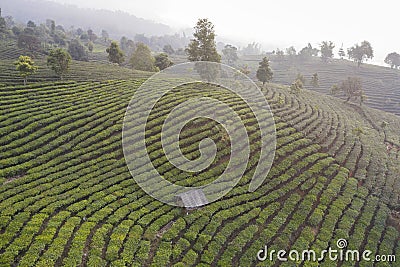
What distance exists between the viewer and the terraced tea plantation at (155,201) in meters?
15.3

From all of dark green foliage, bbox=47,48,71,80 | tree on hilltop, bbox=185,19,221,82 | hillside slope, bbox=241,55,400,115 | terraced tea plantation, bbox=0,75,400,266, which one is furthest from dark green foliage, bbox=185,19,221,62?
hillside slope, bbox=241,55,400,115

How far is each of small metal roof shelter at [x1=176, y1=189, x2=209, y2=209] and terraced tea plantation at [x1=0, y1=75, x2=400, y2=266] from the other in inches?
18.4

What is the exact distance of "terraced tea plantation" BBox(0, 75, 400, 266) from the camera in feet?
50.2

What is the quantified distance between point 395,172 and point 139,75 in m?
35.3

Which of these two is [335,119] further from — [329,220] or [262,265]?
[262,265]

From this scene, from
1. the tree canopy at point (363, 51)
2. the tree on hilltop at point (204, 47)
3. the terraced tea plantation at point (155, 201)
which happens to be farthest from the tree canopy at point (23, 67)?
the tree canopy at point (363, 51)

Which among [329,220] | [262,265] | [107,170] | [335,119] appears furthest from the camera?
[335,119]

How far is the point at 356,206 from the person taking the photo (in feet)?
70.6

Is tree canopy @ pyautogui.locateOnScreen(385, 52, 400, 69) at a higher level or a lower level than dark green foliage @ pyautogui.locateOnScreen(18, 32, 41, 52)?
higher

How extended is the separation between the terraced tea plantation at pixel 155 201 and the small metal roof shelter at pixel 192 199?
1.53ft

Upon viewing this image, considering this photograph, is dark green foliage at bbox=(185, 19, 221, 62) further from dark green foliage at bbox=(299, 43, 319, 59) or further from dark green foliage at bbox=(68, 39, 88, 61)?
dark green foliage at bbox=(299, 43, 319, 59)

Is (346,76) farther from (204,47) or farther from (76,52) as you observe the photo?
(76,52)

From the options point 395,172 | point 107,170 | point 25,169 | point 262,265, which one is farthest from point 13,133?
point 395,172

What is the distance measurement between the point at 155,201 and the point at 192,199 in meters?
2.44
